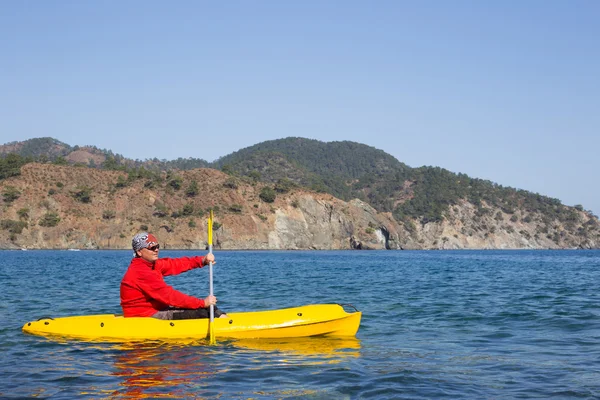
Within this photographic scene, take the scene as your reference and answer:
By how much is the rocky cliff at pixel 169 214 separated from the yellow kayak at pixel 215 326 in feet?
325

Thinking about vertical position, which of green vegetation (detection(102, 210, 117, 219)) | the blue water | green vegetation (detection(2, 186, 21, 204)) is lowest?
the blue water

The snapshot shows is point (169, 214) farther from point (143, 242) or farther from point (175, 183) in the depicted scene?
point (143, 242)

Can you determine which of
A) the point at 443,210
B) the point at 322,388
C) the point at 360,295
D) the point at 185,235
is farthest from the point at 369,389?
the point at 443,210

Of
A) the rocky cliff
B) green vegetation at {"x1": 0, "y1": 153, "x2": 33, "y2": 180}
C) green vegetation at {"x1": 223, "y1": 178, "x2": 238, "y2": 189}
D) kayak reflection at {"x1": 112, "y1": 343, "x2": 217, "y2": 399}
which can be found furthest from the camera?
green vegetation at {"x1": 223, "y1": 178, "x2": 238, "y2": 189}

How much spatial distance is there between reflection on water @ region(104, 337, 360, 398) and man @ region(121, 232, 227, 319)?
0.66 meters

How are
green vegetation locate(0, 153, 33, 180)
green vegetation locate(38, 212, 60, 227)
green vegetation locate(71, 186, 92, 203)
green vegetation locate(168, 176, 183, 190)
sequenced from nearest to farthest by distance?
1. green vegetation locate(38, 212, 60, 227)
2. green vegetation locate(0, 153, 33, 180)
3. green vegetation locate(71, 186, 92, 203)
4. green vegetation locate(168, 176, 183, 190)

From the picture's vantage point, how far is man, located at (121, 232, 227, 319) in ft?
40.7

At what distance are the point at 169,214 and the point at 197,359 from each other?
115236mm

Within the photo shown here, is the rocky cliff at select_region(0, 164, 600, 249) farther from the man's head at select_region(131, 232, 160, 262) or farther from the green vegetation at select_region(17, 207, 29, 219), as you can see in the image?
the man's head at select_region(131, 232, 160, 262)

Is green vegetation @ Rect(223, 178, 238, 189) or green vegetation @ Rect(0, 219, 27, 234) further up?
green vegetation @ Rect(223, 178, 238, 189)

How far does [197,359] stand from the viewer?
37.6 feet

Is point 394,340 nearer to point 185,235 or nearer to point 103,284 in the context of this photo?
point 103,284

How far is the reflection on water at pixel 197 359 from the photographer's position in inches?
375

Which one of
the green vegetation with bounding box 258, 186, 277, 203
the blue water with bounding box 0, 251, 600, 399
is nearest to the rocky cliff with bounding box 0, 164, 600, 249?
the green vegetation with bounding box 258, 186, 277, 203
